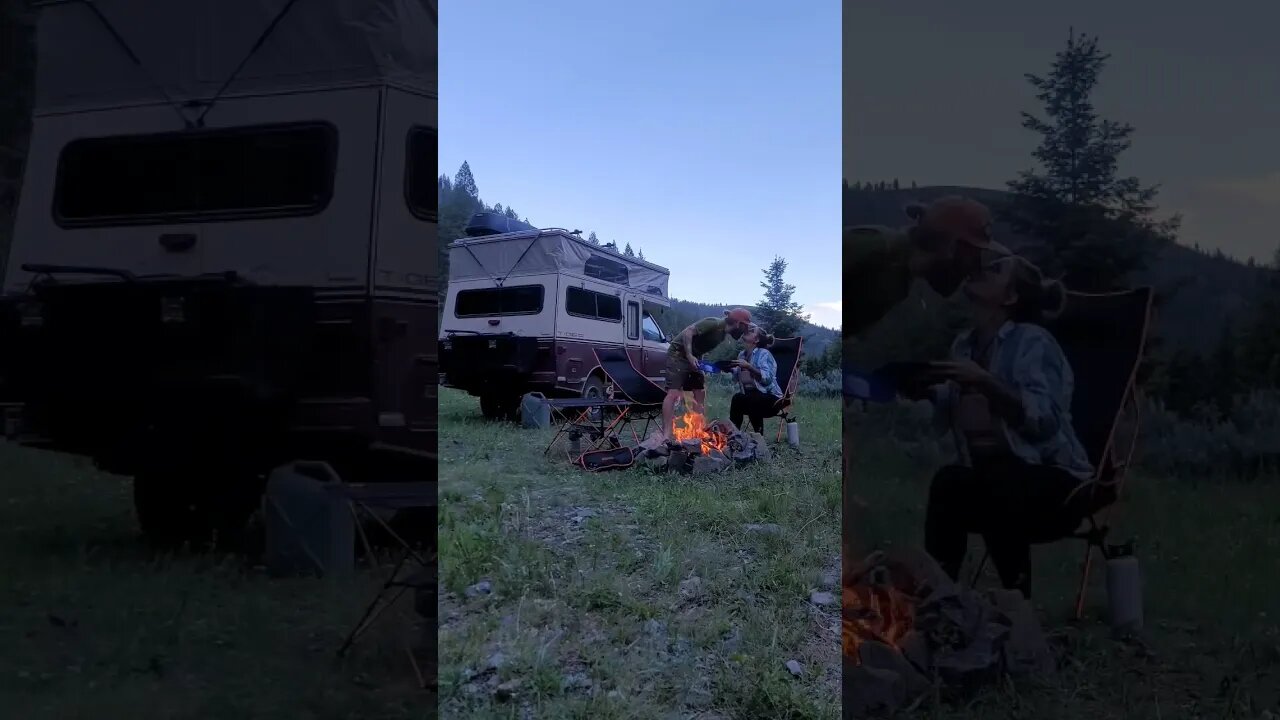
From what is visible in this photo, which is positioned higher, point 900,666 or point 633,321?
point 633,321

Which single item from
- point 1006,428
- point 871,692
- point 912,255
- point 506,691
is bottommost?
point 506,691

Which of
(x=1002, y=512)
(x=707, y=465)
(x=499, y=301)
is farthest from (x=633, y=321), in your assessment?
(x=1002, y=512)

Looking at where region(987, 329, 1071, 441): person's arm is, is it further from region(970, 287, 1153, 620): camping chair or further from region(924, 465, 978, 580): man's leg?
region(924, 465, 978, 580): man's leg

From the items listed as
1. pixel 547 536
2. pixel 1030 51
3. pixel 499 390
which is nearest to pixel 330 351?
pixel 1030 51

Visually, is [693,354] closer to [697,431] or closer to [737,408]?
[737,408]

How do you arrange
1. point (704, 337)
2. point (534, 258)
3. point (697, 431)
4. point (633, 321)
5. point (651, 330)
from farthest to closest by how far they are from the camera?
point (651, 330) → point (633, 321) → point (534, 258) → point (704, 337) → point (697, 431)

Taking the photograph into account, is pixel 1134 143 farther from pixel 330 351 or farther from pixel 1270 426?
pixel 330 351

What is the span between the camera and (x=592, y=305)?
29.7 feet

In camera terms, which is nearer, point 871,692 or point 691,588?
point 871,692

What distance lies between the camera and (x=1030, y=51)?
1.88 m

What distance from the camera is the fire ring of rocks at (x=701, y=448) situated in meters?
5.78

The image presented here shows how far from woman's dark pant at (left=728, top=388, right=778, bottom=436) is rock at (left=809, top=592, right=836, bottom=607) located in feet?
12.1

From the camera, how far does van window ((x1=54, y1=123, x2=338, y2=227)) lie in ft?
5.43

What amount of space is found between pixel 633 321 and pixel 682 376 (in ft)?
9.64
